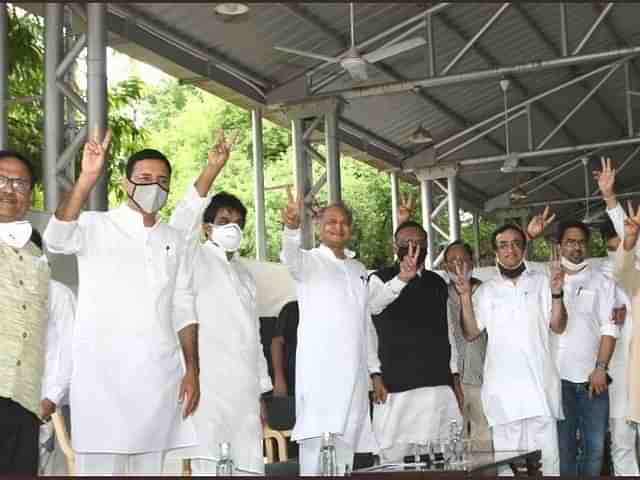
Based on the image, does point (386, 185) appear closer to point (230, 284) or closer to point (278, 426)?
point (278, 426)

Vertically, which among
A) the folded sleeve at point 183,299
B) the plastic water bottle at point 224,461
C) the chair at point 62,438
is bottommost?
the plastic water bottle at point 224,461

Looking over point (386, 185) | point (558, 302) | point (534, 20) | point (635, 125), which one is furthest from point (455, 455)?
point (386, 185)

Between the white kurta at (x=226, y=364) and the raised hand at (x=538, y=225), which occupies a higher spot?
the raised hand at (x=538, y=225)

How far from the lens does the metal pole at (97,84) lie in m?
8.63

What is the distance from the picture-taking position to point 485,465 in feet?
14.8

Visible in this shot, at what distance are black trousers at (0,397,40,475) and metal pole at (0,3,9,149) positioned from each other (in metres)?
5.73

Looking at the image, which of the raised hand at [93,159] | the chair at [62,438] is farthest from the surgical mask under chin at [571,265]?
the raised hand at [93,159]

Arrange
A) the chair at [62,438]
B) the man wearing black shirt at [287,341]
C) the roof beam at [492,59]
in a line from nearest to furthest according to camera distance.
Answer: the chair at [62,438] < the man wearing black shirt at [287,341] < the roof beam at [492,59]

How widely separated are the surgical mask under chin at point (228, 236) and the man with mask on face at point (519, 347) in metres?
1.22

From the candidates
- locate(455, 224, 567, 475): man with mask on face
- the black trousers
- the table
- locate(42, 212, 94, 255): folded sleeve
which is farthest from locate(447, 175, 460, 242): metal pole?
the black trousers

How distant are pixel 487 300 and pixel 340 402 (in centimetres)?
96

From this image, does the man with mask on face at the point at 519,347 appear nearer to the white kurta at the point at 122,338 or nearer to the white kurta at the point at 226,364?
the white kurta at the point at 226,364

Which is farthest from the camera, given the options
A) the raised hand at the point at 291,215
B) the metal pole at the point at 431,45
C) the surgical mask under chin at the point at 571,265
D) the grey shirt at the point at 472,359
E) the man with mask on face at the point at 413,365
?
the metal pole at the point at 431,45

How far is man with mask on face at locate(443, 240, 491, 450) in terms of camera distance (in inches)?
254
